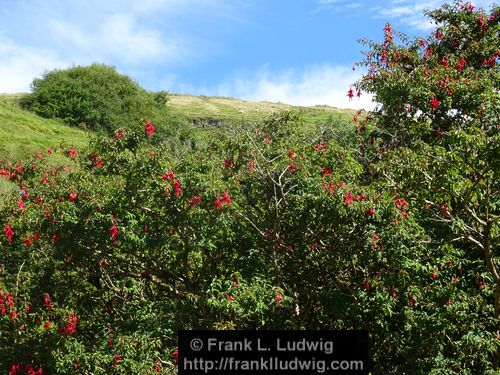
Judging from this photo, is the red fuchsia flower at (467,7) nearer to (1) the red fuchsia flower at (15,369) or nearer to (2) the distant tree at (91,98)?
(1) the red fuchsia flower at (15,369)

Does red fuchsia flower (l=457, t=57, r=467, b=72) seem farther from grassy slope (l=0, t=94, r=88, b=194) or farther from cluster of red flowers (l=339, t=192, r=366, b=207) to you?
grassy slope (l=0, t=94, r=88, b=194)

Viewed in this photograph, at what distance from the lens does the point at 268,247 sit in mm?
11008

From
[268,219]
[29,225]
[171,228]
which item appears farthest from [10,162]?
[268,219]

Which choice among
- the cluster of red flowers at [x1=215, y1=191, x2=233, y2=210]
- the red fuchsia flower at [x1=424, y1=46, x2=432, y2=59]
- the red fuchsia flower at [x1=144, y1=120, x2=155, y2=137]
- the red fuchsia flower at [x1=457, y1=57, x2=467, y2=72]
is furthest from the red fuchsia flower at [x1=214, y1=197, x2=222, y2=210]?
the red fuchsia flower at [x1=424, y1=46, x2=432, y2=59]

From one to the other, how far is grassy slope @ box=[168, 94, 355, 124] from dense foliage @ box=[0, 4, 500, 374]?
99638 mm

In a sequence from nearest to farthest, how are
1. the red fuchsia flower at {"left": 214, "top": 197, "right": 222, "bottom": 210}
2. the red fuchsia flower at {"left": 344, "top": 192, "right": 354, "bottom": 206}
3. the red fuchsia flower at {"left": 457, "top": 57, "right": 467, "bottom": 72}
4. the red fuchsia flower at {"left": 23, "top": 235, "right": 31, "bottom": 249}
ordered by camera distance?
the red fuchsia flower at {"left": 344, "top": 192, "right": 354, "bottom": 206}, the red fuchsia flower at {"left": 214, "top": 197, "right": 222, "bottom": 210}, the red fuchsia flower at {"left": 23, "top": 235, "right": 31, "bottom": 249}, the red fuchsia flower at {"left": 457, "top": 57, "right": 467, "bottom": 72}

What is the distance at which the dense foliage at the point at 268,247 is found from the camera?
9039mm

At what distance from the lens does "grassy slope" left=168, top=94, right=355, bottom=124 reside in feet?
404

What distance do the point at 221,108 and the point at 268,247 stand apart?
133 metres

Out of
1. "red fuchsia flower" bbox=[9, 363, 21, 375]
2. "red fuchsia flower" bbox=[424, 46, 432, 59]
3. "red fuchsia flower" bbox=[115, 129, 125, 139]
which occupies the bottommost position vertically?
"red fuchsia flower" bbox=[9, 363, 21, 375]

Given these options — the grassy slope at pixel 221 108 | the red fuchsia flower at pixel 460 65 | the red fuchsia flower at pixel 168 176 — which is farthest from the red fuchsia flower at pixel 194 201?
the grassy slope at pixel 221 108

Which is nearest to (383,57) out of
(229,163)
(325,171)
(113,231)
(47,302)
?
(229,163)

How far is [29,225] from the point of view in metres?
11.4

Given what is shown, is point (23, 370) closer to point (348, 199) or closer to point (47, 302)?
point (47, 302)
